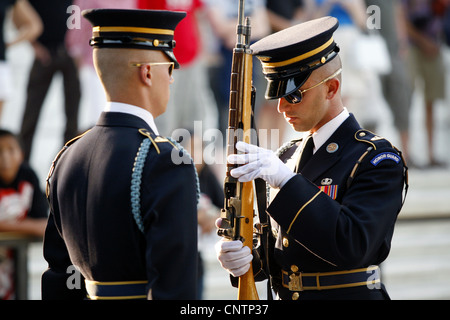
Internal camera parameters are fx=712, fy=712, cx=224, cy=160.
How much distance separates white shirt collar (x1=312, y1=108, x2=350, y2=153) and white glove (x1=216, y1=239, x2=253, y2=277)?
0.58 meters

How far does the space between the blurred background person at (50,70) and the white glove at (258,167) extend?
3.37 meters

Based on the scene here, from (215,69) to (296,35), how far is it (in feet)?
11.3

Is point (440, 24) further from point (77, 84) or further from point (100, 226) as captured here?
point (100, 226)

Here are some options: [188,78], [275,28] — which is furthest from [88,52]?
[275,28]

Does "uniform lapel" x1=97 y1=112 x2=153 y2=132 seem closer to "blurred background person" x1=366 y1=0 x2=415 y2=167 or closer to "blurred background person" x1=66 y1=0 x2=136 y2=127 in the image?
"blurred background person" x1=66 y1=0 x2=136 y2=127

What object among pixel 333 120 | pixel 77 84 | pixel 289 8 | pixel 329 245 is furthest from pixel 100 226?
pixel 289 8

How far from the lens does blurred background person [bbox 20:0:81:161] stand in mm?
5828

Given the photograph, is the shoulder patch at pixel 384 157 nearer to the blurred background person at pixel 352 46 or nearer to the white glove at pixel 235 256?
the white glove at pixel 235 256

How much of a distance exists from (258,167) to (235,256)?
0.38 meters

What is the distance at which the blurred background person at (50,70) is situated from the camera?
5828 mm

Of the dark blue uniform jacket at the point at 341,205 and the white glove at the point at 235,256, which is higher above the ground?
the dark blue uniform jacket at the point at 341,205

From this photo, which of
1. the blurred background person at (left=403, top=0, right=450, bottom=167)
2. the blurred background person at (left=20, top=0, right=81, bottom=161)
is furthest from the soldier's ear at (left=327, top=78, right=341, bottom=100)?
the blurred background person at (left=403, top=0, right=450, bottom=167)

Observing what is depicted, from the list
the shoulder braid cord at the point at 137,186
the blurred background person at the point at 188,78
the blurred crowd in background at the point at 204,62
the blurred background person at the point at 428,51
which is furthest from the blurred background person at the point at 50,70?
the blurred background person at the point at 428,51

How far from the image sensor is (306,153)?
3178mm
